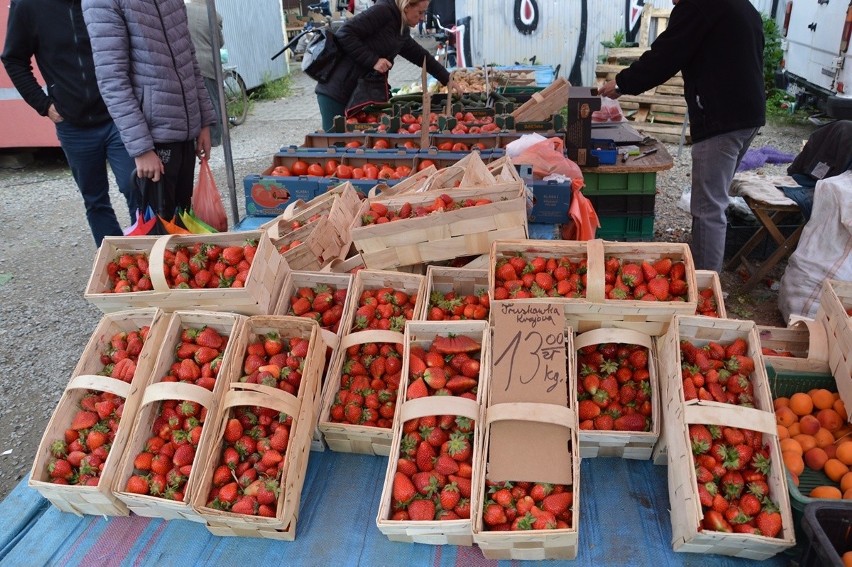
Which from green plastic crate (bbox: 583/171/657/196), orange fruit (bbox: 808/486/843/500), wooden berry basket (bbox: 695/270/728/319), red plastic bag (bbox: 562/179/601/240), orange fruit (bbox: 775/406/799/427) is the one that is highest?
wooden berry basket (bbox: 695/270/728/319)

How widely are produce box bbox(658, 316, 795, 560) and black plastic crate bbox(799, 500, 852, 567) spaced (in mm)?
65

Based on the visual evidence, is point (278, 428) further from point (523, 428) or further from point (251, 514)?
point (523, 428)

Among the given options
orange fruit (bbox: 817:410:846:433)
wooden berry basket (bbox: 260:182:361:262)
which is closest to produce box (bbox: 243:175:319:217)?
wooden berry basket (bbox: 260:182:361:262)

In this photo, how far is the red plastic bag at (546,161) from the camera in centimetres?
385

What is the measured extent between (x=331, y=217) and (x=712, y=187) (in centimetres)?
274

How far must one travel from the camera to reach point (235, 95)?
12234 millimetres

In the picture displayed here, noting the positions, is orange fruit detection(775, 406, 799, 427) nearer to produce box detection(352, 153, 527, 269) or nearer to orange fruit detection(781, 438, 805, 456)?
orange fruit detection(781, 438, 805, 456)

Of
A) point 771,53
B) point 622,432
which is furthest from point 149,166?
point 771,53

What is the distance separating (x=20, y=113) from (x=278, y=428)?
8.09 m

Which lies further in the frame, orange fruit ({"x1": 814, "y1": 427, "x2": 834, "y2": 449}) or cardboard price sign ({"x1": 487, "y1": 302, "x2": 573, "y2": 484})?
orange fruit ({"x1": 814, "y1": 427, "x2": 834, "y2": 449})

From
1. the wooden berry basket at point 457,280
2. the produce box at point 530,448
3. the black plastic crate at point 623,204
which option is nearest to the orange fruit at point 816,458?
the produce box at point 530,448

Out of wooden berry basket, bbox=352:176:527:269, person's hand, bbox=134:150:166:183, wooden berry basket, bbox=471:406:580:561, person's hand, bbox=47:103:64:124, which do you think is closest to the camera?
wooden berry basket, bbox=471:406:580:561

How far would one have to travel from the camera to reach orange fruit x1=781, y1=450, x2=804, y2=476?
76.8 inches

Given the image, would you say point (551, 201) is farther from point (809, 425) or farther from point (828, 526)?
point (828, 526)
